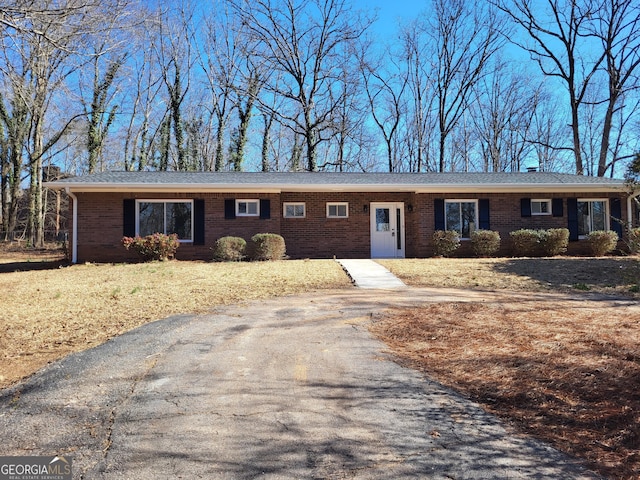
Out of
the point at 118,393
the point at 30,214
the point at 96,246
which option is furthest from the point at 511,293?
the point at 30,214

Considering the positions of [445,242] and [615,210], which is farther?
[615,210]

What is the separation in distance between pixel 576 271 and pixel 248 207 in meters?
10.00

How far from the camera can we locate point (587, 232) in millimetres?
15391

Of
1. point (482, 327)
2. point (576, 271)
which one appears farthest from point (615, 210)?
point (482, 327)

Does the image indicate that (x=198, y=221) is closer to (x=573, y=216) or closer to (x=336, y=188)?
(x=336, y=188)

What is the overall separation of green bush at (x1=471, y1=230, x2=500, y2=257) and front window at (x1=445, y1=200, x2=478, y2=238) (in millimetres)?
640

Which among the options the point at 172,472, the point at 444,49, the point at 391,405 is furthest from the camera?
the point at 444,49

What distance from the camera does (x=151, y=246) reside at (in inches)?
522

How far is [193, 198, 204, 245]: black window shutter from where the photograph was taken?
14352 millimetres

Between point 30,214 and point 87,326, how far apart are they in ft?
78.6

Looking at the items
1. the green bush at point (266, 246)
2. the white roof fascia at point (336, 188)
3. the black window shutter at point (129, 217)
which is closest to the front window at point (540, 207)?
the white roof fascia at point (336, 188)

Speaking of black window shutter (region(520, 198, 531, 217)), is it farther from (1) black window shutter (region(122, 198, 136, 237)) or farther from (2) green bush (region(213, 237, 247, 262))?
(1) black window shutter (region(122, 198, 136, 237))

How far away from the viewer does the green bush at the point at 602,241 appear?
14523mm

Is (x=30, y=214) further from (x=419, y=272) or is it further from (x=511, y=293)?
(x=511, y=293)
